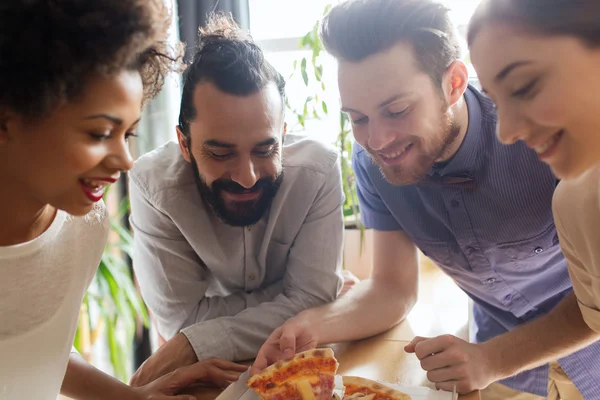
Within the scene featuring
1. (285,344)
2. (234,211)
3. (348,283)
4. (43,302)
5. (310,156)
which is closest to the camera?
(43,302)

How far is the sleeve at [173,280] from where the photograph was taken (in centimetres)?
155

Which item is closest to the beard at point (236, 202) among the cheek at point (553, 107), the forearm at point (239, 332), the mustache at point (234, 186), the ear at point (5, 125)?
the mustache at point (234, 186)

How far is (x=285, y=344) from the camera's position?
130cm

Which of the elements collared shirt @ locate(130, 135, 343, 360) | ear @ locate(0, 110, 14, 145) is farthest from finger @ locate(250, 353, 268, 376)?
ear @ locate(0, 110, 14, 145)

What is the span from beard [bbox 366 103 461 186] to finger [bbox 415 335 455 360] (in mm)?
383

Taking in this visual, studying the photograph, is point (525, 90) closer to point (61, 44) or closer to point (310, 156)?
point (61, 44)

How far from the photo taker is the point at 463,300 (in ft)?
7.61

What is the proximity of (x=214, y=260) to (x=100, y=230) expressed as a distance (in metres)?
0.42

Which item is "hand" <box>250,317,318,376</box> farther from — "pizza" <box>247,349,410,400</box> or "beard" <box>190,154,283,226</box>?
"beard" <box>190,154,283,226</box>

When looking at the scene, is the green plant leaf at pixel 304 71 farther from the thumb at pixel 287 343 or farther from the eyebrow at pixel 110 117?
the eyebrow at pixel 110 117

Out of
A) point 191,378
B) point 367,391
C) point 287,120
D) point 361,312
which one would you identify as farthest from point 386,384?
point 287,120

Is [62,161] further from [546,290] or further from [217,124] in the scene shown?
[546,290]

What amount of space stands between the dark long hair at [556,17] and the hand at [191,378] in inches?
34.3

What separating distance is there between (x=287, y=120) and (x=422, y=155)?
96cm
